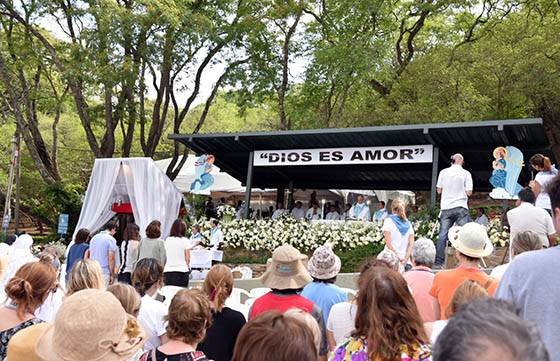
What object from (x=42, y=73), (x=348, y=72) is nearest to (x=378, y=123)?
(x=348, y=72)

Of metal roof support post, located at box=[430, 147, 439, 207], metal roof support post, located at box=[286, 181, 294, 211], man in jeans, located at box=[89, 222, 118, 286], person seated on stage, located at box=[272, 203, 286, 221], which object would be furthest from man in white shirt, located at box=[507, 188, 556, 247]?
metal roof support post, located at box=[286, 181, 294, 211]

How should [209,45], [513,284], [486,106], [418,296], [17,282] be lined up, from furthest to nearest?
[209,45] → [486,106] → [418,296] → [17,282] → [513,284]

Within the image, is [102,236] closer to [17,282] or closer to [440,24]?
[17,282]

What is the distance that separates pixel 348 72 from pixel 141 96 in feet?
25.0

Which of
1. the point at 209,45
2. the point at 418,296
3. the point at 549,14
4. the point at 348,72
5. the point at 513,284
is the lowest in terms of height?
the point at 418,296

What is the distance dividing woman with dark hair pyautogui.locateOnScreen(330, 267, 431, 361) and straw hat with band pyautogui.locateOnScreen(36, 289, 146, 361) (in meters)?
1.06

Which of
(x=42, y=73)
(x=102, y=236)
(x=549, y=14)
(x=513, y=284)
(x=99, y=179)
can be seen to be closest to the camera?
(x=513, y=284)

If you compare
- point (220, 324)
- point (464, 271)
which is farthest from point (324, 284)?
point (464, 271)

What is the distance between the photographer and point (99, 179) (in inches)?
516

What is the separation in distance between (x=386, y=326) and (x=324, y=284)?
4.95 feet

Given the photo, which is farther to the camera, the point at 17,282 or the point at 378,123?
the point at 378,123

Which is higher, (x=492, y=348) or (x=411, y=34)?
(x=411, y=34)

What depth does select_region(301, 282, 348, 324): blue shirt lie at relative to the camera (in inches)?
158

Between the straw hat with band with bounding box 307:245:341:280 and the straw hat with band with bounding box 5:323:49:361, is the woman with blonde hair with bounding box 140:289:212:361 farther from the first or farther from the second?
the straw hat with band with bounding box 307:245:341:280
